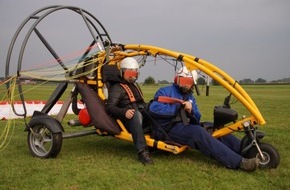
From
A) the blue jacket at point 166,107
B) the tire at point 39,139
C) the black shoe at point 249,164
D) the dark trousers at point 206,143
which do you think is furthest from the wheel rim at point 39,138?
the black shoe at point 249,164

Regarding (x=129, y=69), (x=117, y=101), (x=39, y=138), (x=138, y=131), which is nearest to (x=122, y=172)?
(x=138, y=131)

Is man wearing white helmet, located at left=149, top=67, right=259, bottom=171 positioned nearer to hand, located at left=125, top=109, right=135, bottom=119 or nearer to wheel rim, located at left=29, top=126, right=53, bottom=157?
hand, located at left=125, top=109, right=135, bottom=119

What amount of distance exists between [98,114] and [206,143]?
79.2 inches

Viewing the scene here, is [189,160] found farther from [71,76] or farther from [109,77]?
[71,76]

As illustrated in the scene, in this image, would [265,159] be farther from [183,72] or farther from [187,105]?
[183,72]

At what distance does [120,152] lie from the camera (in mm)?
7055

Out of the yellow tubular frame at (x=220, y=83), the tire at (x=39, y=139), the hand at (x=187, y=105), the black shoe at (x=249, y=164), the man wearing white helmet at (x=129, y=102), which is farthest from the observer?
the tire at (x=39, y=139)

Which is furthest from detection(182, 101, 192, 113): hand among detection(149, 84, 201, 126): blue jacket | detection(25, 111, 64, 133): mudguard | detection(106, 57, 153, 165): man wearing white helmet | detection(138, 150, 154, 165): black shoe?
detection(25, 111, 64, 133): mudguard

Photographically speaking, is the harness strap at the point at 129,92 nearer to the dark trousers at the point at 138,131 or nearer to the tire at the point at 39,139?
the dark trousers at the point at 138,131

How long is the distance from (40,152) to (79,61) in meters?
1.94

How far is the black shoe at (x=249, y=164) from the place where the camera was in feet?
17.5

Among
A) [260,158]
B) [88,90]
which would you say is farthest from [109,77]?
[260,158]

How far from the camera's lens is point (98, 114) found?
6.57m

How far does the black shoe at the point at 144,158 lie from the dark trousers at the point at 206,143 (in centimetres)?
51
